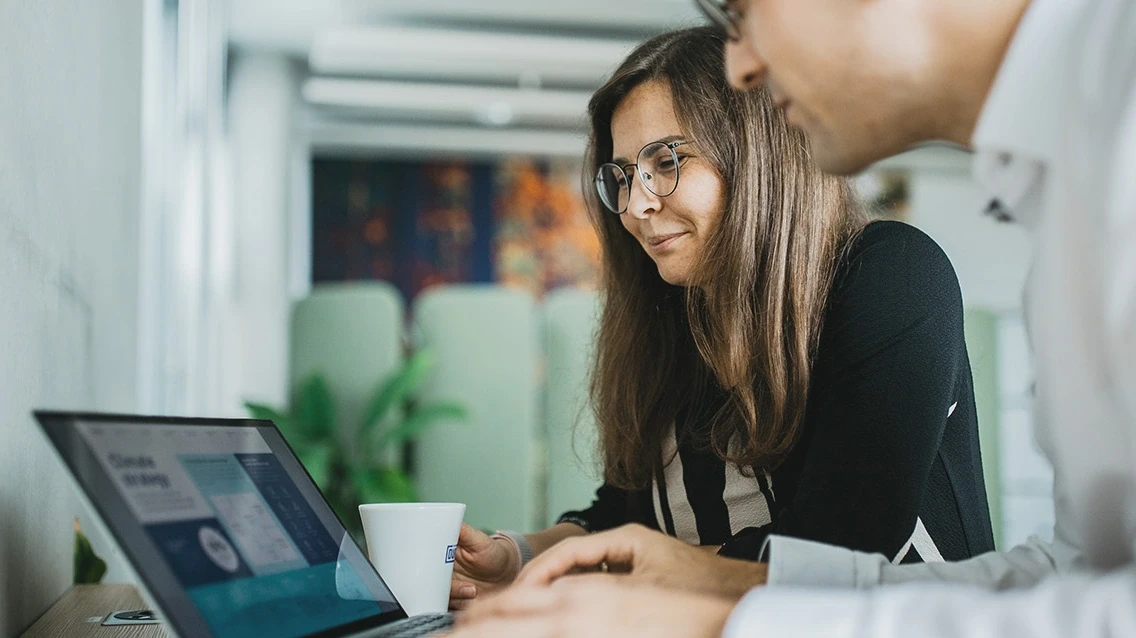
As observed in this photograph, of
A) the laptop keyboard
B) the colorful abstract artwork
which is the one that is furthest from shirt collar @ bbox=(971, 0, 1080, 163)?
the colorful abstract artwork

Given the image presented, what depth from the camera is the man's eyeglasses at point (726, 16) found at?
0.79 metres

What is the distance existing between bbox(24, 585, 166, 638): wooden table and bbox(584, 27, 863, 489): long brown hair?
618 millimetres

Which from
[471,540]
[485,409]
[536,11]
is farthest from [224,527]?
[536,11]

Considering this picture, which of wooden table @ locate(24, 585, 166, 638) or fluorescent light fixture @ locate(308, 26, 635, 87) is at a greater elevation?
fluorescent light fixture @ locate(308, 26, 635, 87)

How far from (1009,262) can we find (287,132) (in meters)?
4.79

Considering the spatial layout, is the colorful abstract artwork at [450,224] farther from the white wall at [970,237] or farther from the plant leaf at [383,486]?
the plant leaf at [383,486]

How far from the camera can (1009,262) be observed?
6.90 metres

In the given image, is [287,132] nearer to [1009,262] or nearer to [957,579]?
[1009,262]

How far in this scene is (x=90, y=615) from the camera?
0.98m

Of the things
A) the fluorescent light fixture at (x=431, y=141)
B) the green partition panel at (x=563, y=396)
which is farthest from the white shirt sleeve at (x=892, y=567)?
the fluorescent light fixture at (x=431, y=141)

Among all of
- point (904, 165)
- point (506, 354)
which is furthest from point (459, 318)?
point (904, 165)

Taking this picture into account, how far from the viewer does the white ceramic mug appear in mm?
902

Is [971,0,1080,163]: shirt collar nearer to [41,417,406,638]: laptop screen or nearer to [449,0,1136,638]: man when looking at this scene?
[449,0,1136,638]: man

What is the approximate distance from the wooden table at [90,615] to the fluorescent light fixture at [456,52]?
4363mm
